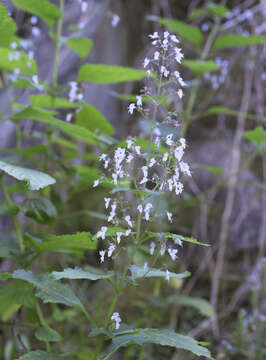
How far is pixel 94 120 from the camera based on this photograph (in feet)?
6.78

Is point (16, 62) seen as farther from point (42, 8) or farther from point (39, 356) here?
point (39, 356)

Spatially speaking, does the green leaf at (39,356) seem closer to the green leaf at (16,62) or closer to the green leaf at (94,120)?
the green leaf at (94,120)

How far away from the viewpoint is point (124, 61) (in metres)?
4.22

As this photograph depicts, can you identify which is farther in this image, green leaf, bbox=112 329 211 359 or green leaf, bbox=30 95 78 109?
green leaf, bbox=30 95 78 109

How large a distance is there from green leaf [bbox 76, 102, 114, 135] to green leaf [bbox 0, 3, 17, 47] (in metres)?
0.50

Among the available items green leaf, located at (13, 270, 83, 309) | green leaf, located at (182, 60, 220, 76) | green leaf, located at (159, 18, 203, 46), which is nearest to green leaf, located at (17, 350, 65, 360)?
green leaf, located at (13, 270, 83, 309)

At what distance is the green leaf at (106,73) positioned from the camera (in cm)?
191

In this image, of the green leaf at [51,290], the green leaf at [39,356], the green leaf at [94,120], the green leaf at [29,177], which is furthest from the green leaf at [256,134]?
the green leaf at [39,356]

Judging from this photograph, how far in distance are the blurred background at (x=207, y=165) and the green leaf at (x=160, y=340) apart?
1291mm

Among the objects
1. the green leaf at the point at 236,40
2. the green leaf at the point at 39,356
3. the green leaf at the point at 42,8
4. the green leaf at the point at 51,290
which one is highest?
the green leaf at the point at 236,40

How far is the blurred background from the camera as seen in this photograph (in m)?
3.02

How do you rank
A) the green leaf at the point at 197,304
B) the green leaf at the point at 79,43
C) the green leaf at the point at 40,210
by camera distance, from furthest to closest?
the green leaf at the point at 197,304 → the green leaf at the point at 79,43 → the green leaf at the point at 40,210

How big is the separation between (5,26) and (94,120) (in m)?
0.67

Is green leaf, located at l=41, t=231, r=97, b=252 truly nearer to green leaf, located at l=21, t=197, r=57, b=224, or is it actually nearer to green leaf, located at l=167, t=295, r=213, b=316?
green leaf, located at l=21, t=197, r=57, b=224
